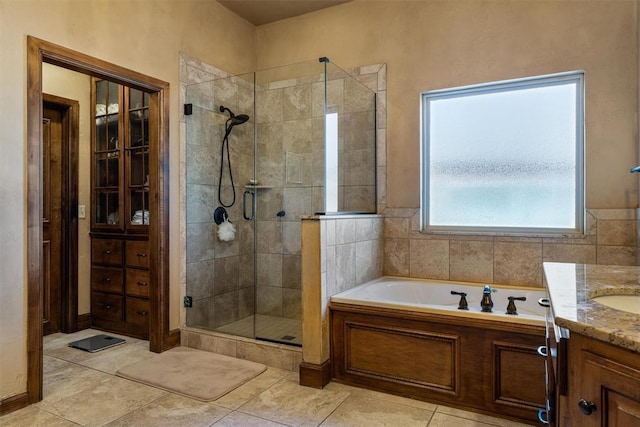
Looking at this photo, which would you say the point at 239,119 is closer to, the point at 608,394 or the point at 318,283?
the point at 318,283

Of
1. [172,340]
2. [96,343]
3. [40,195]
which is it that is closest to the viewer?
[40,195]

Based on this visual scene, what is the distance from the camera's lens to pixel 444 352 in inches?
93.7

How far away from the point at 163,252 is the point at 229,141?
111cm

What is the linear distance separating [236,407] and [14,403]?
3.95ft

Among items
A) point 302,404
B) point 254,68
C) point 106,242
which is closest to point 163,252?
point 106,242

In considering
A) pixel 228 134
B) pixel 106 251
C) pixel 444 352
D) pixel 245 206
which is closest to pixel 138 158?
pixel 228 134

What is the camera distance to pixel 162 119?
10.6 feet

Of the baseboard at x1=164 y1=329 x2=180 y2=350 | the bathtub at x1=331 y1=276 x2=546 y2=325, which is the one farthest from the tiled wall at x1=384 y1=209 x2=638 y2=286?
the baseboard at x1=164 y1=329 x2=180 y2=350

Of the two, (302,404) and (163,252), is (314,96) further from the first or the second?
(302,404)

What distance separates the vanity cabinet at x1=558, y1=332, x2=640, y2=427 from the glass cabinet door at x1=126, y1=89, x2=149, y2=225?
331 centimetres

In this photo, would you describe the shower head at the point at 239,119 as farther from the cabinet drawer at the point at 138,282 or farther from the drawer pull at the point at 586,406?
the drawer pull at the point at 586,406

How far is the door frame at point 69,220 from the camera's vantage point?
3723 mm

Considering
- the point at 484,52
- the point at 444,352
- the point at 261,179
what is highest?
the point at 484,52

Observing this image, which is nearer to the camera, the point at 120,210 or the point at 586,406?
the point at 586,406
